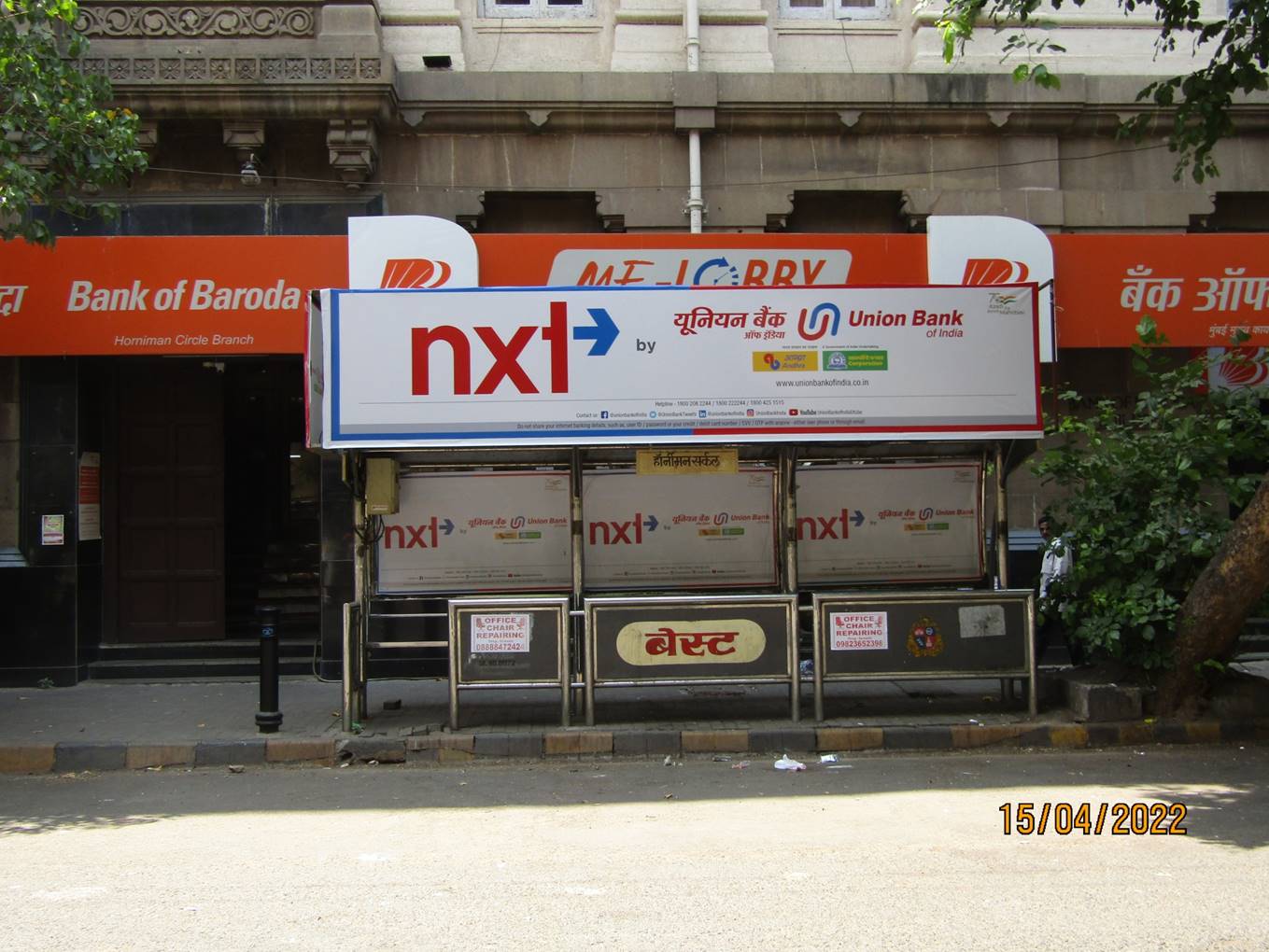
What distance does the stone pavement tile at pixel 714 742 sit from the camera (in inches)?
332

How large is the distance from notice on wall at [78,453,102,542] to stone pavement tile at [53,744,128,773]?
3.68m

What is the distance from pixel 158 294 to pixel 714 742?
709cm

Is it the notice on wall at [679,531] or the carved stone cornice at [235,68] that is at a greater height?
the carved stone cornice at [235,68]

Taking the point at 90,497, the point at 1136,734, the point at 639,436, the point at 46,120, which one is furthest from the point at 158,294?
the point at 1136,734

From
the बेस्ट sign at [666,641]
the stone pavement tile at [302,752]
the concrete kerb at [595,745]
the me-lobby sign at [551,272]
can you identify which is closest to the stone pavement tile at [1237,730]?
the concrete kerb at [595,745]

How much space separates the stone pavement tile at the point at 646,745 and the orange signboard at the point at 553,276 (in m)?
4.74

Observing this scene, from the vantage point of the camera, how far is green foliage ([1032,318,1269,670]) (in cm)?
852

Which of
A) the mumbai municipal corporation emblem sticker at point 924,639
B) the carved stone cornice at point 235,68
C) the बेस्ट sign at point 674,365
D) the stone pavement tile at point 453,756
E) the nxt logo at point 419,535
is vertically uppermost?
the carved stone cornice at point 235,68

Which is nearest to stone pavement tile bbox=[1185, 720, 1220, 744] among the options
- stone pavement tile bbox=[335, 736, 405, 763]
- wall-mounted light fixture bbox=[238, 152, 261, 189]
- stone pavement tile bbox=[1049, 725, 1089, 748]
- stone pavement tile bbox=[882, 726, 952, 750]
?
stone pavement tile bbox=[1049, 725, 1089, 748]

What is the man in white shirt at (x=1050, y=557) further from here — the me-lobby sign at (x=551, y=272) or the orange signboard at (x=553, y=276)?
the orange signboard at (x=553, y=276)

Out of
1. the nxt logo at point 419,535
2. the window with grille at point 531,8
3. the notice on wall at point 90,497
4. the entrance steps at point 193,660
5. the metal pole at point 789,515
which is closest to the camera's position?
the metal pole at point 789,515

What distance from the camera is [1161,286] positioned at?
11641mm

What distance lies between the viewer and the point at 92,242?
10930 millimetres
